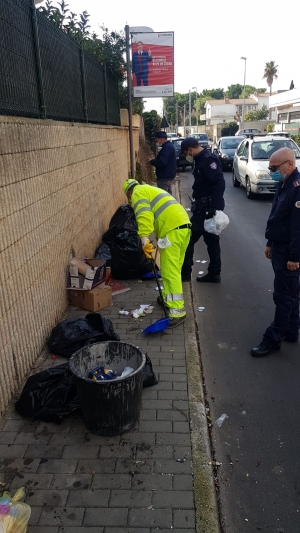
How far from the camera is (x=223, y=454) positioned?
3.14m

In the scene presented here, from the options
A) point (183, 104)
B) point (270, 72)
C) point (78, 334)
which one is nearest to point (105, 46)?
point (78, 334)

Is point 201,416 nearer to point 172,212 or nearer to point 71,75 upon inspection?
point 172,212

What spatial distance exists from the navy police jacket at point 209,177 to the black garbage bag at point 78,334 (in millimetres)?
2810

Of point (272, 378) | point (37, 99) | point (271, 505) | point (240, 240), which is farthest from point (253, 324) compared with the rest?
point (240, 240)

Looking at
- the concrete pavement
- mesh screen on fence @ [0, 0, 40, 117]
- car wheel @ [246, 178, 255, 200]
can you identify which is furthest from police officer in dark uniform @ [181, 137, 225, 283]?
car wheel @ [246, 178, 255, 200]

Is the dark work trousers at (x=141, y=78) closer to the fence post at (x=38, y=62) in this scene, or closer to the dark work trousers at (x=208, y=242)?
the dark work trousers at (x=208, y=242)

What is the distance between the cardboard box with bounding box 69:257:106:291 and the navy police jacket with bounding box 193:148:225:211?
197cm

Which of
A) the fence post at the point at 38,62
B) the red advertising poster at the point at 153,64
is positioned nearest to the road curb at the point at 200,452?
the fence post at the point at 38,62

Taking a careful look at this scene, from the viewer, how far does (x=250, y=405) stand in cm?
369

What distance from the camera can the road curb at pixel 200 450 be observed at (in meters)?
2.54

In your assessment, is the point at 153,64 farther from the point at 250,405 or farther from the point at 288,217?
the point at 250,405

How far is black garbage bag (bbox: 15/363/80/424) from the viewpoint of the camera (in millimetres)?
3316

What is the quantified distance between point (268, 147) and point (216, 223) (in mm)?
8643

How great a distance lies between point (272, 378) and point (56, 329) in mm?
2121
